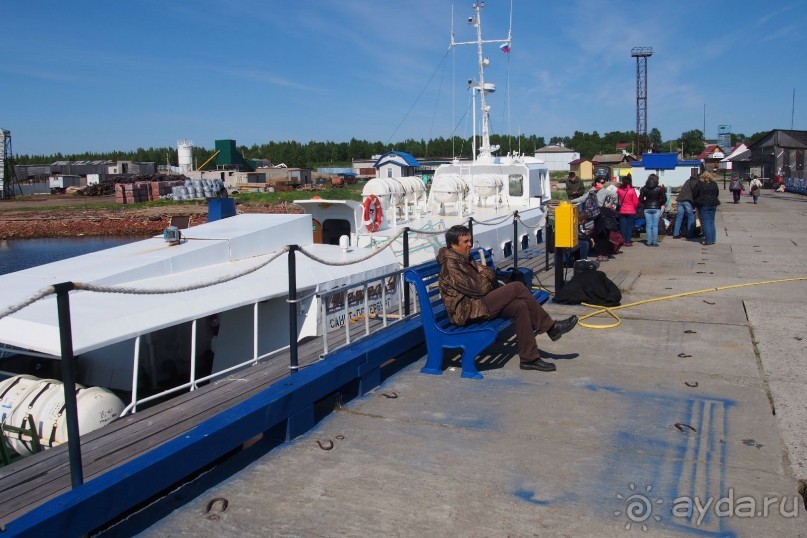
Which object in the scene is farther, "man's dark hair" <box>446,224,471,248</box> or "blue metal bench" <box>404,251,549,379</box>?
"man's dark hair" <box>446,224,471,248</box>

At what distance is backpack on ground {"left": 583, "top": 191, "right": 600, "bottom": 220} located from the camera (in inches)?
526

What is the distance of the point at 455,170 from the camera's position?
60.7 feet

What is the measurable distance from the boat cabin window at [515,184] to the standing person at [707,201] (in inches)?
173

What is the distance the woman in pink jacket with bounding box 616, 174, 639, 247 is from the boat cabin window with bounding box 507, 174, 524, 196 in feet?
10.4

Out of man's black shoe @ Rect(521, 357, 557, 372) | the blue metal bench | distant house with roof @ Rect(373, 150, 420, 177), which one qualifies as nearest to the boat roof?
the blue metal bench

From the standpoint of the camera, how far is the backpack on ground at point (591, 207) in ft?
43.9

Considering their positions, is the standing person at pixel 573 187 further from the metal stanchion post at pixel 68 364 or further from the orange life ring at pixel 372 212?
A: the metal stanchion post at pixel 68 364

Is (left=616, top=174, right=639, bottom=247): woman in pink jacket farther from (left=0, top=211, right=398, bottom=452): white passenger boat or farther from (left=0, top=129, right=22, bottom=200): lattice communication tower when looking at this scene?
(left=0, top=129, right=22, bottom=200): lattice communication tower

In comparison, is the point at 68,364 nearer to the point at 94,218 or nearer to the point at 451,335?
the point at 451,335

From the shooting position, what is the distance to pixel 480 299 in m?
6.05

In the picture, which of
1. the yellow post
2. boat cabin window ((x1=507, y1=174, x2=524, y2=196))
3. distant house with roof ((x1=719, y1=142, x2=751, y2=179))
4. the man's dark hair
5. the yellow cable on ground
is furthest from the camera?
distant house with roof ((x1=719, y1=142, x2=751, y2=179))

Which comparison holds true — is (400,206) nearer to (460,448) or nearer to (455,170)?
(455,170)

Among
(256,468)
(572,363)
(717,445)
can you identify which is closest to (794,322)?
(572,363)

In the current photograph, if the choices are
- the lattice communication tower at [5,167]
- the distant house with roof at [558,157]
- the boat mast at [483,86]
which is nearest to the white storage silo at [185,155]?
the lattice communication tower at [5,167]
